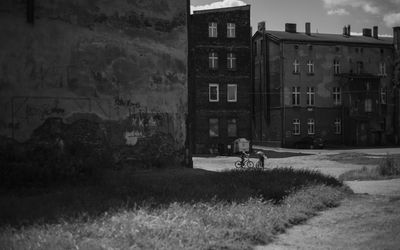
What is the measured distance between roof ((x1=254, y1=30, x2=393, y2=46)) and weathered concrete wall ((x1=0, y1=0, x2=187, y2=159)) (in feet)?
121

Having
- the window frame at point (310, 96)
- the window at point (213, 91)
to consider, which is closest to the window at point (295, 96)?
the window frame at point (310, 96)

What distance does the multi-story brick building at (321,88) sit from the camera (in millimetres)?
51500

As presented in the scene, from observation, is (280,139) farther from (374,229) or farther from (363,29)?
(374,229)

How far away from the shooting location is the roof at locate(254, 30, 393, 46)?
2053 inches

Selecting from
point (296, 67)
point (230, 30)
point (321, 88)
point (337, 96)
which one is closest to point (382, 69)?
point (337, 96)

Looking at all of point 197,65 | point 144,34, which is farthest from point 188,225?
point 197,65

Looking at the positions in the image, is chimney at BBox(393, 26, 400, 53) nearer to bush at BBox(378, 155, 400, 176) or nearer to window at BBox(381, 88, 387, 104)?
window at BBox(381, 88, 387, 104)

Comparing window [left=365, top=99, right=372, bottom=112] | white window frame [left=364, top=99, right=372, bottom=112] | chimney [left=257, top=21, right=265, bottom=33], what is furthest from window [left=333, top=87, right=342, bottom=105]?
chimney [left=257, top=21, right=265, bottom=33]

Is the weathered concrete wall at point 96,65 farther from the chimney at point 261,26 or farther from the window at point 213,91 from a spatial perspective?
the chimney at point 261,26

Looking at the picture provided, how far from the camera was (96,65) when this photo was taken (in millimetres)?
14359

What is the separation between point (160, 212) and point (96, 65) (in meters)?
7.14

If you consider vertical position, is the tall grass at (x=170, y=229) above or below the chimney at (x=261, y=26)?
below

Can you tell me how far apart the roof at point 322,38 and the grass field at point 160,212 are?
40.5m

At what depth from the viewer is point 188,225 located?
7.74 metres
